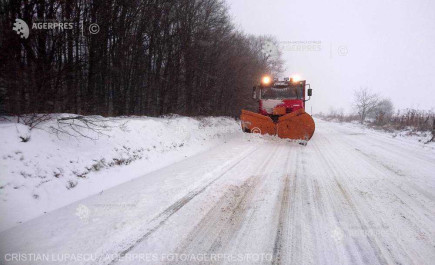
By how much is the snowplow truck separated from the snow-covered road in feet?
14.0

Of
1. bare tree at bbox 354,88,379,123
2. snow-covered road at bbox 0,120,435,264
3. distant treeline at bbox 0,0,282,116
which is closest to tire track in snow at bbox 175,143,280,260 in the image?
snow-covered road at bbox 0,120,435,264

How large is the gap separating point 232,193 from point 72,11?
798 centimetres

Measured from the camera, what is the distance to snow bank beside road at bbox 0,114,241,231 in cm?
315

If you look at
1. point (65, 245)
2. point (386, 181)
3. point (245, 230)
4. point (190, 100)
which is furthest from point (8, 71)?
point (190, 100)

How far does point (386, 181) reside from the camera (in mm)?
4539

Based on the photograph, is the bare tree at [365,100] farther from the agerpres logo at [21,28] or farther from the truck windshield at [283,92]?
the agerpres logo at [21,28]

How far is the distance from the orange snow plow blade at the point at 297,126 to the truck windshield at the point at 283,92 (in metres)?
2.02

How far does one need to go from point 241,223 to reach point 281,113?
823 cm

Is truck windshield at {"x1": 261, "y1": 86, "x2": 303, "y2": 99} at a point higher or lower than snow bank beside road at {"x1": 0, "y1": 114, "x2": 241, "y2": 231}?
higher

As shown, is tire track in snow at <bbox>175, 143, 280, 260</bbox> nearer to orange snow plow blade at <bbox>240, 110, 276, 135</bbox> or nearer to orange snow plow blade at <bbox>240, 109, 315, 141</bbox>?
orange snow plow blade at <bbox>240, 109, 315, 141</bbox>

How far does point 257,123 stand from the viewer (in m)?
10.0

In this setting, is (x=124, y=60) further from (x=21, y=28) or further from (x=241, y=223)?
(x=241, y=223)

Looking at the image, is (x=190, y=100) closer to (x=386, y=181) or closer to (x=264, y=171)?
(x=264, y=171)

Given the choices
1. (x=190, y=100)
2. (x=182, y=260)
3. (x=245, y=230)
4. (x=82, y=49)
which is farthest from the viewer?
(x=190, y=100)
